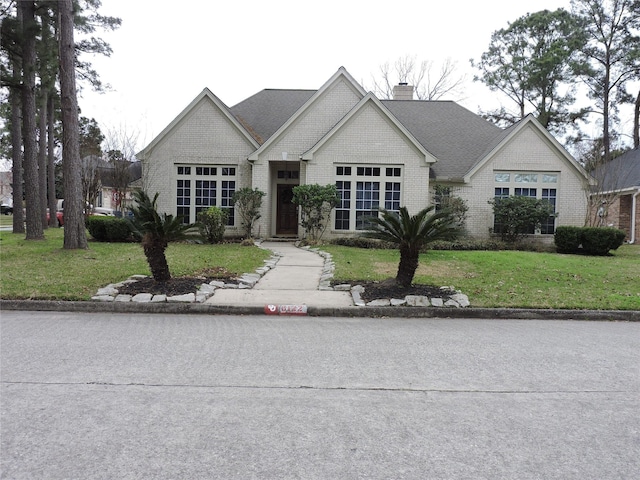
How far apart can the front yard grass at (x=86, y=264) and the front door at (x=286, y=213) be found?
502 centimetres

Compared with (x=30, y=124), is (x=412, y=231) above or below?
below

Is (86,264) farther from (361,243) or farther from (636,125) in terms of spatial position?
(636,125)

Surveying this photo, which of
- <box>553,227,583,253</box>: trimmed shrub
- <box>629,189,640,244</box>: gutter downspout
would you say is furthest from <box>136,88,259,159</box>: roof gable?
<box>629,189,640,244</box>: gutter downspout

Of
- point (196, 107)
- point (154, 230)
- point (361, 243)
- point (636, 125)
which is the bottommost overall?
point (361, 243)

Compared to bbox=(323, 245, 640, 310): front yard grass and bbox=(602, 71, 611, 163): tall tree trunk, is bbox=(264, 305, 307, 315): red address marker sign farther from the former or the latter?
bbox=(602, 71, 611, 163): tall tree trunk

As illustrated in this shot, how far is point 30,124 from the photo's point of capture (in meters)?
18.5

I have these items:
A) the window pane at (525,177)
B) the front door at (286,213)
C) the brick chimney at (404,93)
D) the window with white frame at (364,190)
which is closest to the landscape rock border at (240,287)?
the window with white frame at (364,190)

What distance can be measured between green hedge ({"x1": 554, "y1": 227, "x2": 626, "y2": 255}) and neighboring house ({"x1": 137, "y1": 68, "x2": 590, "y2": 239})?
2.25 metres

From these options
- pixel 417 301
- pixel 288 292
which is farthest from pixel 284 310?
pixel 417 301

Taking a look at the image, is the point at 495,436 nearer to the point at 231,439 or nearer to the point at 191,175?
the point at 231,439

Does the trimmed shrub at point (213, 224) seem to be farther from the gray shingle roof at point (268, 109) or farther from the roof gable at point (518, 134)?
the roof gable at point (518, 134)

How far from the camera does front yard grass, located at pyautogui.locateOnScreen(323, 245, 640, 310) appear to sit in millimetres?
8781

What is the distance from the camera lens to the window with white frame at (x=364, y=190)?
19.5 m

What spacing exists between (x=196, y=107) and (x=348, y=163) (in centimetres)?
694
